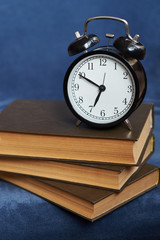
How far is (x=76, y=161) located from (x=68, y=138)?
0.08m

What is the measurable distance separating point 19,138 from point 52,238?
13.6 inches

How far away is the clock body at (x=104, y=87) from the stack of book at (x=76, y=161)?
2.0 inches

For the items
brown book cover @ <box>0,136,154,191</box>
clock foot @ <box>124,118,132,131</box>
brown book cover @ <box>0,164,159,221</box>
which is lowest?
brown book cover @ <box>0,164,159,221</box>

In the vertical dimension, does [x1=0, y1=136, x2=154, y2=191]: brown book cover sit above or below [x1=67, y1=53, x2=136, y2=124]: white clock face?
below

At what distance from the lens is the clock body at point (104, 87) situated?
4.98 feet

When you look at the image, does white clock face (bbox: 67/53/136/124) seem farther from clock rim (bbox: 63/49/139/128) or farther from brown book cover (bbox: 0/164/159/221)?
brown book cover (bbox: 0/164/159/221)

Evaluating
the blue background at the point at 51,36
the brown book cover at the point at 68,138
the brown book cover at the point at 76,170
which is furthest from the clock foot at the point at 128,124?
the blue background at the point at 51,36

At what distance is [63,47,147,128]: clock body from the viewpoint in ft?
4.98

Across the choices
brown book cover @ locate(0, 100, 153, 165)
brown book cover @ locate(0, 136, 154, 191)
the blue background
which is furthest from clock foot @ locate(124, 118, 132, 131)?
the blue background

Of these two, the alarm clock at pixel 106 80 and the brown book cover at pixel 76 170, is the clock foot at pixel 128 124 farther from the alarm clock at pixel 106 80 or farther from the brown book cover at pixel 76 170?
the brown book cover at pixel 76 170

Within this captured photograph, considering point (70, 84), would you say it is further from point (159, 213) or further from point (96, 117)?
point (159, 213)

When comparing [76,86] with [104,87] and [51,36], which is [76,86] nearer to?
[104,87]

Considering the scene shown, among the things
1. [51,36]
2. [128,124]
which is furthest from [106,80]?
[51,36]

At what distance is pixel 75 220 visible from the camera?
160 centimetres
